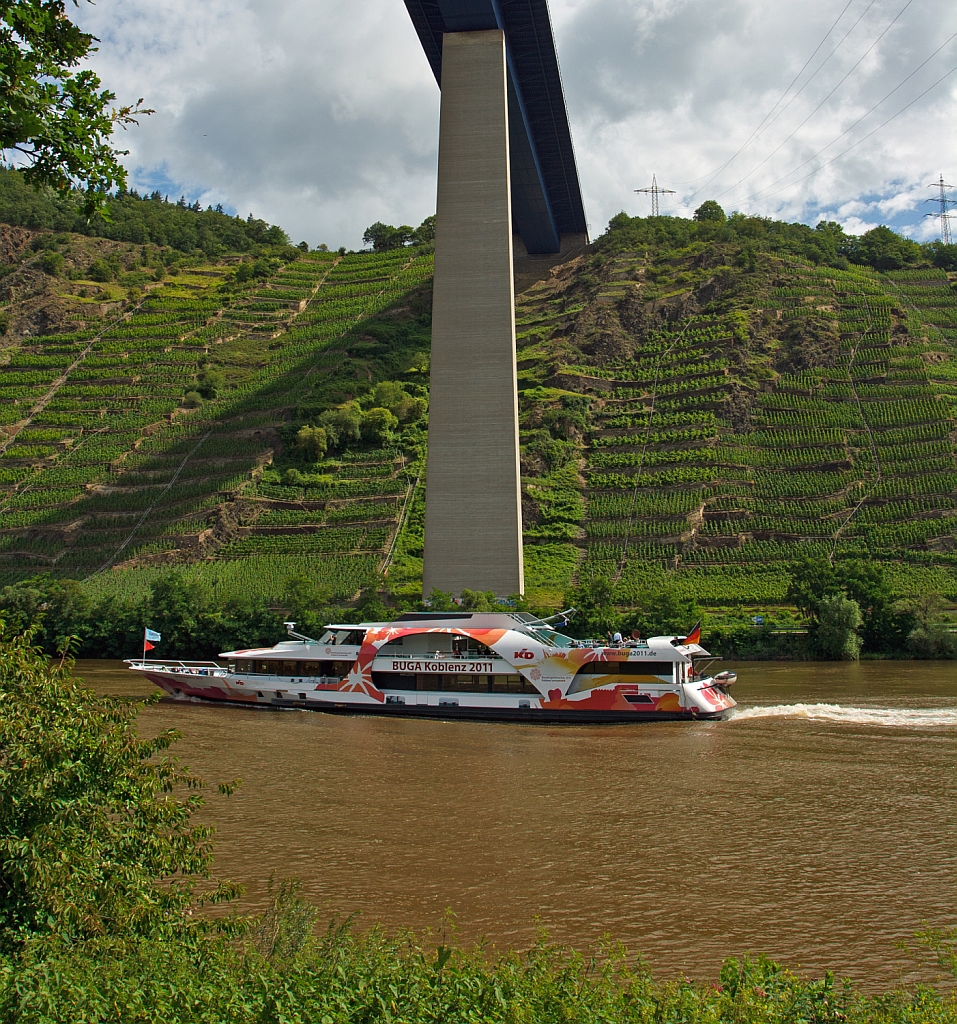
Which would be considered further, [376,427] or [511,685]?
[376,427]

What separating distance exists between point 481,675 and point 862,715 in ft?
30.9

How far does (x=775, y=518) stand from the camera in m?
49.4

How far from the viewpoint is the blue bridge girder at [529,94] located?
141ft

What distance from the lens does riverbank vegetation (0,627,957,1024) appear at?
5.43 m

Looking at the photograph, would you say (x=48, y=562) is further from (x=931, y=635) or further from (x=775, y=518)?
(x=931, y=635)

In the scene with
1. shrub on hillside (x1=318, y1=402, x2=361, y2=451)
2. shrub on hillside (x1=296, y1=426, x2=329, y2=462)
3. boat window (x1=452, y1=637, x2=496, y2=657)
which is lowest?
boat window (x1=452, y1=637, x2=496, y2=657)

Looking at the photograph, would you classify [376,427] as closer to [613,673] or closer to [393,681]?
[393,681]

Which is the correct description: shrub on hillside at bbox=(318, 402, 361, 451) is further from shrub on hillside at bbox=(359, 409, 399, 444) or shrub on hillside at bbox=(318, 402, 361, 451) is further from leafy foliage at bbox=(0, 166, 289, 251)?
leafy foliage at bbox=(0, 166, 289, 251)

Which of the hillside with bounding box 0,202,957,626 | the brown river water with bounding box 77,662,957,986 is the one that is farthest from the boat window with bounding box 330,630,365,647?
the hillside with bounding box 0,202,957,626

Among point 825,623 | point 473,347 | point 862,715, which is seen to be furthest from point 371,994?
point 473,347

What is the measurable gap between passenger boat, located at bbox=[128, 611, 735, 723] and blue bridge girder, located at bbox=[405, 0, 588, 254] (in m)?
30.6

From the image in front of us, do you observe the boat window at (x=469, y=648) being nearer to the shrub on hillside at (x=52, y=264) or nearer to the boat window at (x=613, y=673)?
the boat window at (x=613, y=673)

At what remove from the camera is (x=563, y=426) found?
5788 centimetres

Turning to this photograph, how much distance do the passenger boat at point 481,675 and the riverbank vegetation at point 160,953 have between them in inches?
667
